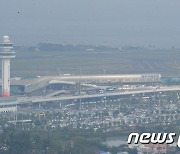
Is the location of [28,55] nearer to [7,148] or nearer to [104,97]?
[104,97]

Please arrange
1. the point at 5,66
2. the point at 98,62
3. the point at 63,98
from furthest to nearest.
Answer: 1. the point at 98,62
2. the point at 5,66
3. the point at 63,98

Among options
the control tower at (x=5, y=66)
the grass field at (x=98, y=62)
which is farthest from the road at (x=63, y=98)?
the grass field at (x=98, y=62)

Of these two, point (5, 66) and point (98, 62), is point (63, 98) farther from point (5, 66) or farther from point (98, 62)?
point (98, 62)

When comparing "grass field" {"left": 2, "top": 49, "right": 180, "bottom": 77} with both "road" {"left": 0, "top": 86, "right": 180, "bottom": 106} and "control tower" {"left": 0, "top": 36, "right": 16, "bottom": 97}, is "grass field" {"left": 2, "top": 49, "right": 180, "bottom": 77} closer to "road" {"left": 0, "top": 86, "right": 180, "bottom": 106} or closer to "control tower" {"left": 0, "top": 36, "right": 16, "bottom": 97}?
"control tower" {"left": 0, "top": 36, "right": 16, "bottom": 97}

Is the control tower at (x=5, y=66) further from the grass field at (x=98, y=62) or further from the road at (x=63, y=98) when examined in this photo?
the grass field at (x=98, y=62)

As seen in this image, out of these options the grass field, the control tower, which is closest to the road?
the control tower

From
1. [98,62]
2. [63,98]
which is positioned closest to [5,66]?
[63,98]

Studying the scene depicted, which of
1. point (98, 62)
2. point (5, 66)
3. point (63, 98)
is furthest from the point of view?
point (98, 62)

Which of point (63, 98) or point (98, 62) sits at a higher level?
Result: point (98, 62)
